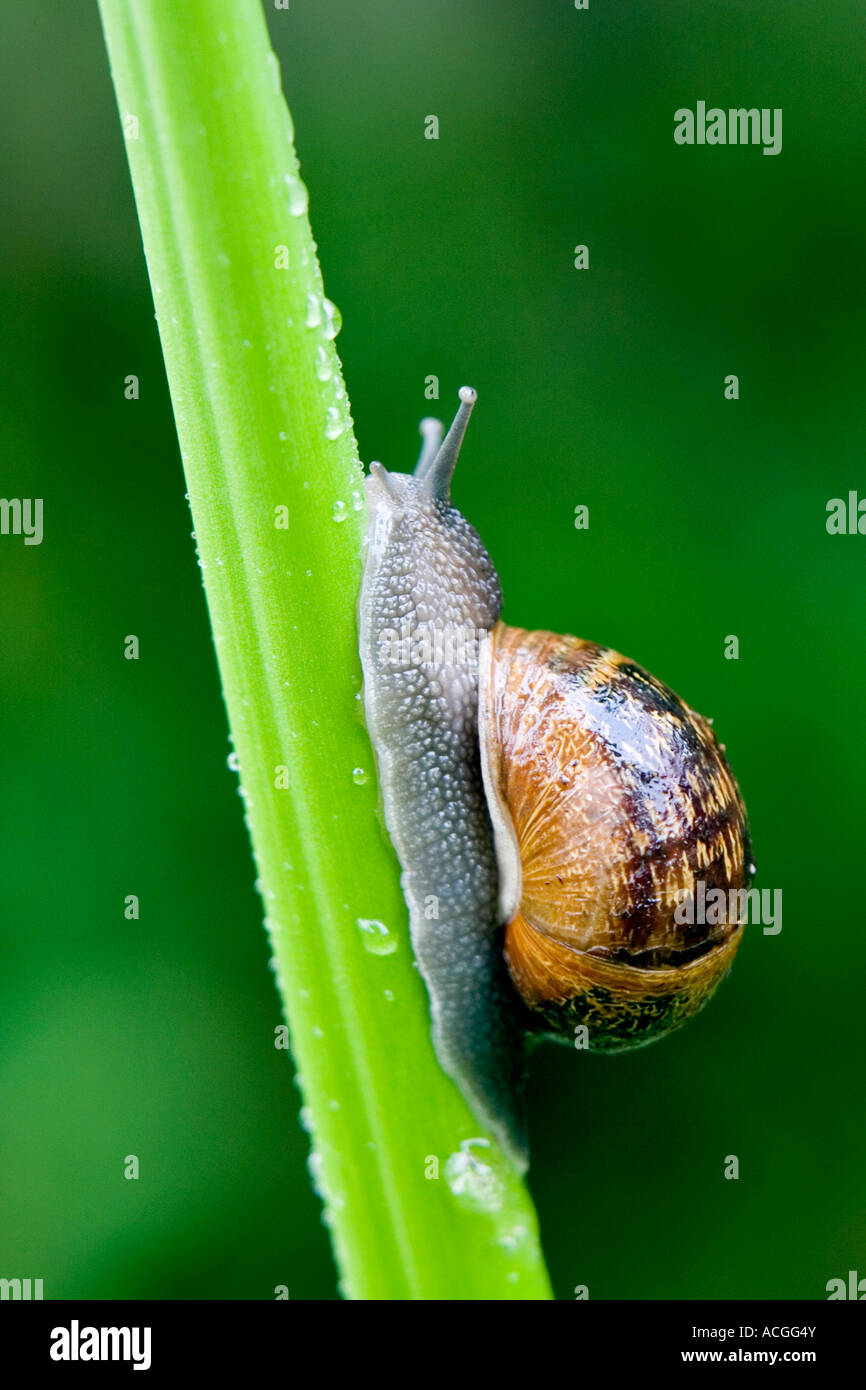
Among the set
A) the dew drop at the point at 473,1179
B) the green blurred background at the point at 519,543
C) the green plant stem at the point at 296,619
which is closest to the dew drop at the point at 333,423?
the green plant stem at the point at 296,619

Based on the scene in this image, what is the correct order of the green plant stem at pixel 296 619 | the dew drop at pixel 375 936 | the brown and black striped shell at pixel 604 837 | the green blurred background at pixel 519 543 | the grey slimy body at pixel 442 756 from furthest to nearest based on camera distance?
the green blurred background at pixel 519 543, the brown and black striped shell at pixel 604 837, the grey slimy body at pixel 442 756, the dew drop at pixel 375 936, the green plant stem at pixel 296 619

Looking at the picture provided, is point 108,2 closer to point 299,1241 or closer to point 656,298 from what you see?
point 656,298

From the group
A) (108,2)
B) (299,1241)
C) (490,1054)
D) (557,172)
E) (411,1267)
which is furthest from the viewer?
(557,172)

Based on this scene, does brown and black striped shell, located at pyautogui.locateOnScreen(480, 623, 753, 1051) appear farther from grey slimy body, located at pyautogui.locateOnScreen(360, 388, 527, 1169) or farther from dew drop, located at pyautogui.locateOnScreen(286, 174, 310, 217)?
dew drop, located at pyautogui.locateOnScreen(286, 174, 310, 217)

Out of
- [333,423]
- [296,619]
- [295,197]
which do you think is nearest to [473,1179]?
[296,619]

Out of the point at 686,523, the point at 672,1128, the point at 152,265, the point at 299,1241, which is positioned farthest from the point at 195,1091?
the point at 152,265

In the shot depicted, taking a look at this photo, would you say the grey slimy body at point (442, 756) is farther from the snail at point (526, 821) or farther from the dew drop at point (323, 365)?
Answer: the dew drop at point (323, 365)
